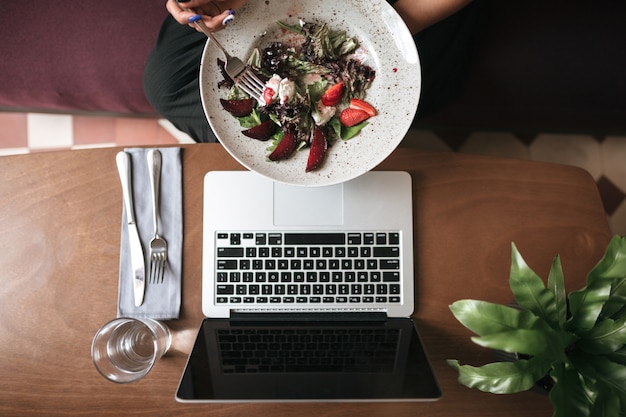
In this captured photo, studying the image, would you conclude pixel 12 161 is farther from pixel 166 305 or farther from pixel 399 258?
pixel 399 258

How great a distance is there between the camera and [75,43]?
106 cm

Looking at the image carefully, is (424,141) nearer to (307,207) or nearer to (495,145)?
(495,145)

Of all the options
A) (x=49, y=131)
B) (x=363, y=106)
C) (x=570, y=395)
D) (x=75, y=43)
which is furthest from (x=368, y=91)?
(x=49, y=131)

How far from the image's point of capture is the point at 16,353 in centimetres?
85

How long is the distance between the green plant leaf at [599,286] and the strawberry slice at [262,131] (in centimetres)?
47

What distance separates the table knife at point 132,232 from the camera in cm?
85

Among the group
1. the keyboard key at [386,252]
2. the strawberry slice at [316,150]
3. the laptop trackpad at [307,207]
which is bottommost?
the keyboard key at [386,252]

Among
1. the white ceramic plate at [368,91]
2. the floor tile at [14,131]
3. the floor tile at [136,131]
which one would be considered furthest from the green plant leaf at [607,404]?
the floor tile at [14,131]

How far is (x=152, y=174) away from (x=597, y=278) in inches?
27.1

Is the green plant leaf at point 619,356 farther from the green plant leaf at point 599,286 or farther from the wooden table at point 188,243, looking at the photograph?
the wooden table at point 188,243

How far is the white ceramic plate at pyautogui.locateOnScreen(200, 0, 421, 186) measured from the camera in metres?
0.75

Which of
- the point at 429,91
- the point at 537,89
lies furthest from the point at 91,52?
the point at 537,89

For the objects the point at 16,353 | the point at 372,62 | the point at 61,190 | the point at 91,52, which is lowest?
the point at 16,353

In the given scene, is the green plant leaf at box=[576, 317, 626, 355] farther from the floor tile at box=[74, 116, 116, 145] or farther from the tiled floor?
the floor tile at box=[74, 116, 116, 145]
